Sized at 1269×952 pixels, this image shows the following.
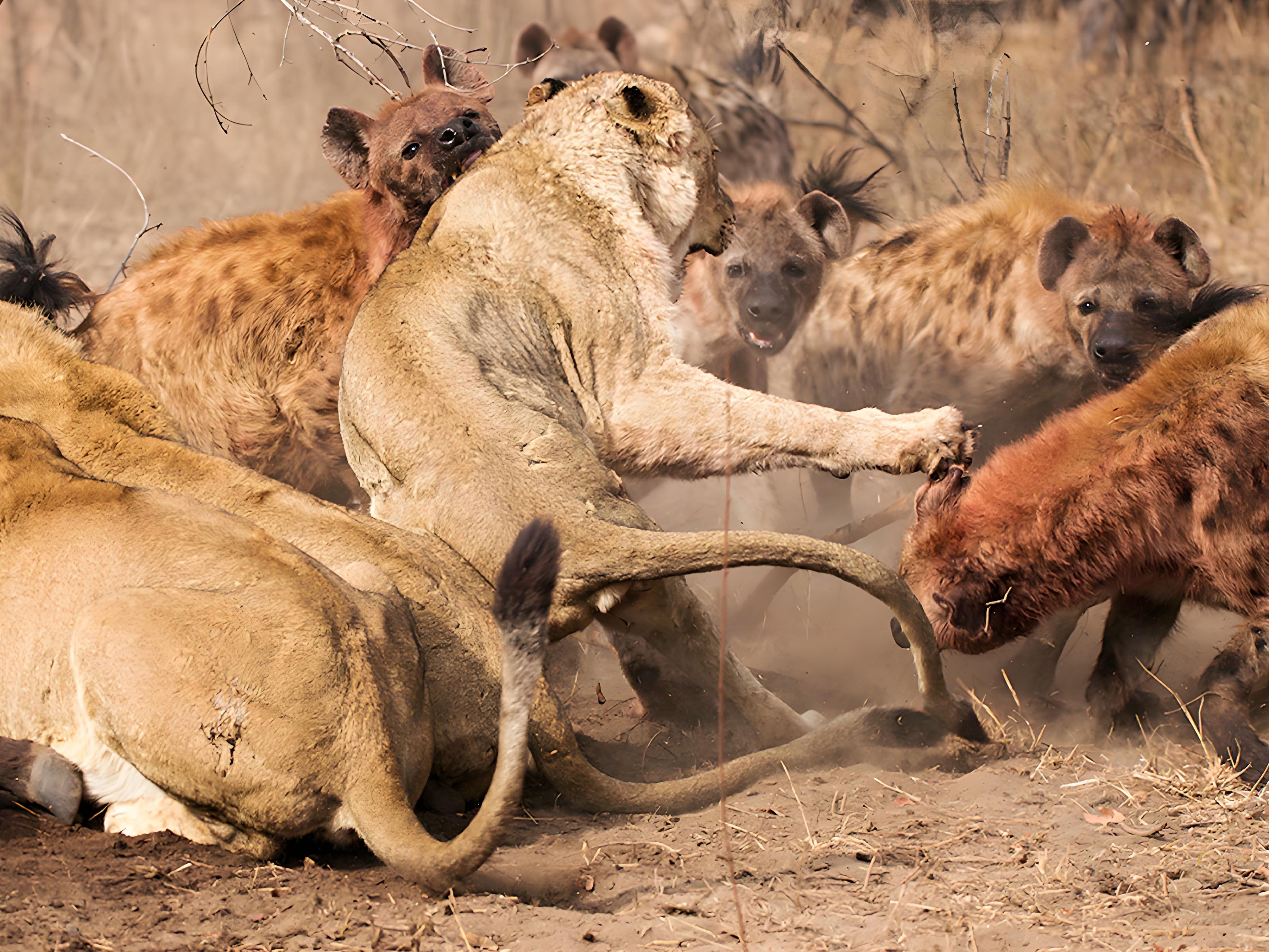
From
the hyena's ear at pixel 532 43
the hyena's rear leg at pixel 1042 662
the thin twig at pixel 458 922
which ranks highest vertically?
the hyena's ear at pixel 532 43

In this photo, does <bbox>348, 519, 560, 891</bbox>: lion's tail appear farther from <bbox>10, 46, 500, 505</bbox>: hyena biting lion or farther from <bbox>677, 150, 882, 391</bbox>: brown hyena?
<bbox>677, 150, 882, 391</bbox>: brown hyena

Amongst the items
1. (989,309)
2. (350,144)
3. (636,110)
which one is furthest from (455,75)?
(989,309)

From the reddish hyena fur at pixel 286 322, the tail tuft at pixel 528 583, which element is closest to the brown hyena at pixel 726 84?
the reddish hyena fur at pixel 286 322

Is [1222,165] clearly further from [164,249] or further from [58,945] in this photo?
[58,945]

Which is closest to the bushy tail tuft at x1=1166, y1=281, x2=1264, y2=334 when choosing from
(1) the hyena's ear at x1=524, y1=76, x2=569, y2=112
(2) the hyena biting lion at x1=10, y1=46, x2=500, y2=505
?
(1) the hyena's ear at x1=524, y1=76, x2=569, y2=112

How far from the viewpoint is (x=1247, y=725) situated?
350 cm

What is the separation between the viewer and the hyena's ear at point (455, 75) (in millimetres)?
5156

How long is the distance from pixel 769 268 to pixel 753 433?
270 cm

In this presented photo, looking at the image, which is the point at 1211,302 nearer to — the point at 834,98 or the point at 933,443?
the point at 933,443

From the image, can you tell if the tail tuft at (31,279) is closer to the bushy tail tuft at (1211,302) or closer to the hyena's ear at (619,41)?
the hyena's ear at (619,41)

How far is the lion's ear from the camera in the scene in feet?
12.7

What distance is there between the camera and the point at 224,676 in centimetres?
258

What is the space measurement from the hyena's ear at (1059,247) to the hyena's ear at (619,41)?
10.4ft

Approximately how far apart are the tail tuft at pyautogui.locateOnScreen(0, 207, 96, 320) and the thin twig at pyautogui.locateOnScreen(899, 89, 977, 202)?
16.9 feet
